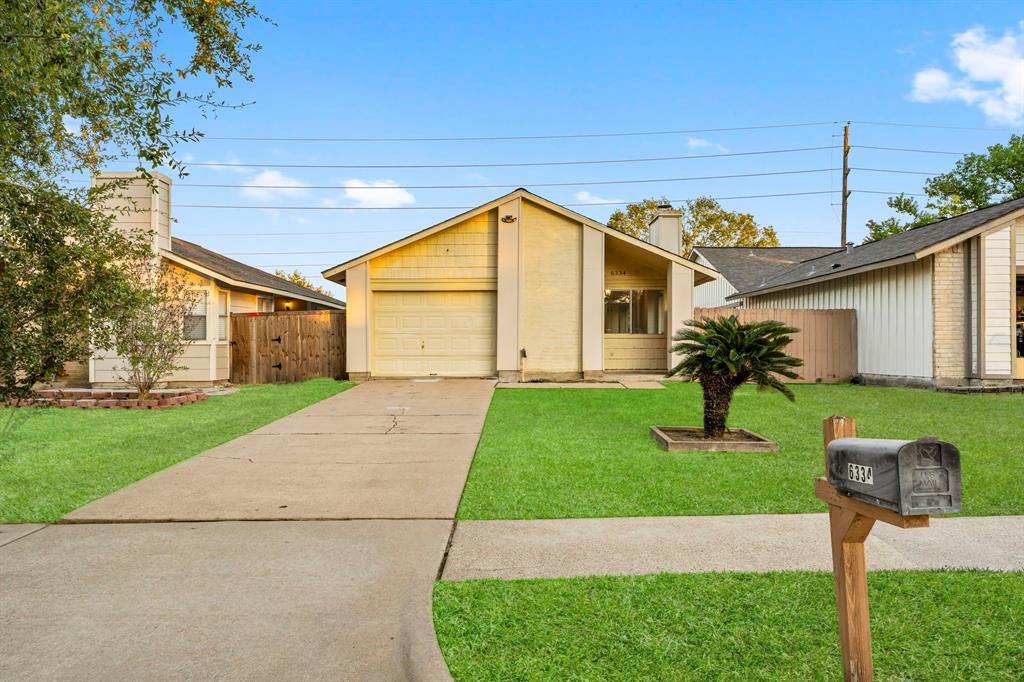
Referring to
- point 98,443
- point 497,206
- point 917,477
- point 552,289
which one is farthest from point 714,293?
point 917,477

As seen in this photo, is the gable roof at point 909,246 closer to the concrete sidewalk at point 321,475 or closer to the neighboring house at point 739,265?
the neighboring house at point 739,265

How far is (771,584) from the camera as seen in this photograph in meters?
3.28

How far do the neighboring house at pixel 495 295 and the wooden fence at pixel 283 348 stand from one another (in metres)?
1.15

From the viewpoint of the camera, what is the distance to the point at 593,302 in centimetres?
1584

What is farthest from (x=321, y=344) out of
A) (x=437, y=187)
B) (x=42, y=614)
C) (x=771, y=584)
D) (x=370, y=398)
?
(x=437, y=187)

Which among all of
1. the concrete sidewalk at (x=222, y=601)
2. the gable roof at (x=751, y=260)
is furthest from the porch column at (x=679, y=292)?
the concrete sidewalk at (x=222, y=601)

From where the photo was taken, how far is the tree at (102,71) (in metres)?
4.10

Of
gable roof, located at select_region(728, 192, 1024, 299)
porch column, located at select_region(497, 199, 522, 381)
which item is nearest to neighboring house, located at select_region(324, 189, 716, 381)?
porch column, located at select_region(497, 199, 522, 381)

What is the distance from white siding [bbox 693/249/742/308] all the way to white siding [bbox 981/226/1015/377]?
39.2 feet

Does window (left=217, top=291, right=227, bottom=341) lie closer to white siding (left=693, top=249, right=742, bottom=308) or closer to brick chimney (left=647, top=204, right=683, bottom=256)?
brick chimney (left=647, top=204, right=683, bottom=256)

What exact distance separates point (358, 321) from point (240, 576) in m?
12.9

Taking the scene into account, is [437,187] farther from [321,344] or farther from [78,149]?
[78,149]

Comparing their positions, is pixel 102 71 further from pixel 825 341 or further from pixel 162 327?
pixel 825 341

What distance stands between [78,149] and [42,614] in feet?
12.6
